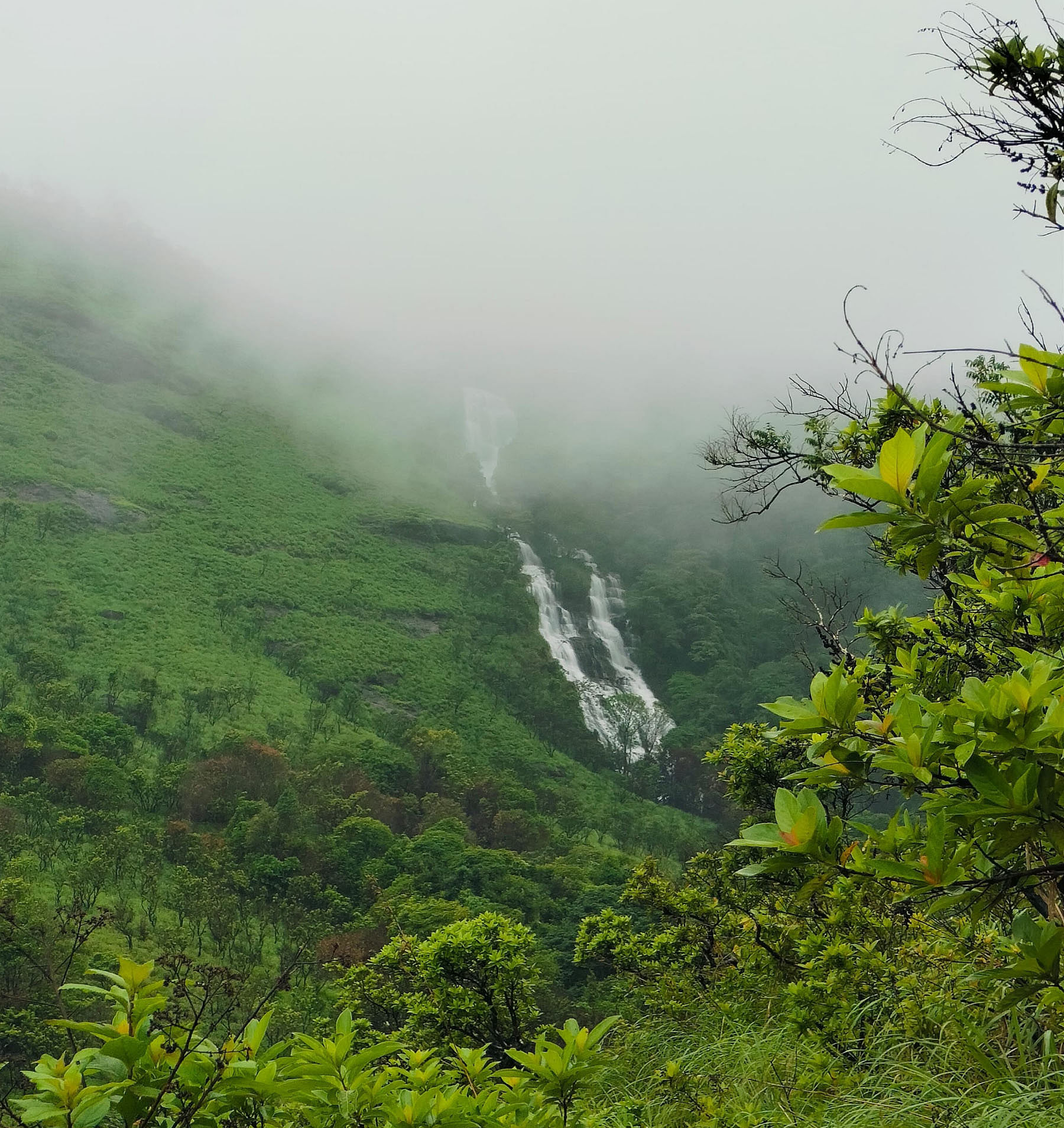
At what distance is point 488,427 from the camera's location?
322ft

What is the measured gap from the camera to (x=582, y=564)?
224ft

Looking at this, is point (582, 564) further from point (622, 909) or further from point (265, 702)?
point (622, 909)

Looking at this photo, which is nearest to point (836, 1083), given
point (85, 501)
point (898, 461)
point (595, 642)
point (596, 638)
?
point (898, 461)

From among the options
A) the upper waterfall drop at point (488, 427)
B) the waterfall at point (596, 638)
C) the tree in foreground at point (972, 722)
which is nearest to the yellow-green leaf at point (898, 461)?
the tree in foreground at point (972, 722)

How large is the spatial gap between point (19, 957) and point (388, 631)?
34.7 metres

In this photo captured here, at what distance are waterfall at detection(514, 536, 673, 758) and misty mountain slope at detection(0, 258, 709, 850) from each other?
2.11m

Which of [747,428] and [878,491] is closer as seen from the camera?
[878,491]

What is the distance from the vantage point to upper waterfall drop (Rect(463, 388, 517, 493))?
89500mm

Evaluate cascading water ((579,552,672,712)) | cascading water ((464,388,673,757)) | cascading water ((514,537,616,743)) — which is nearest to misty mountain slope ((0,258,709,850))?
cascading water ((514,537,616,743))

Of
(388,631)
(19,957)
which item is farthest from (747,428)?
(388,631)

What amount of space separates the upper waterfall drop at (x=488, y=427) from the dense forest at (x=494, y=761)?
5552 millimetres

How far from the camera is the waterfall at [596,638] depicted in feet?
171

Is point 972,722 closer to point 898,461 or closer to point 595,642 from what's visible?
point 898,461

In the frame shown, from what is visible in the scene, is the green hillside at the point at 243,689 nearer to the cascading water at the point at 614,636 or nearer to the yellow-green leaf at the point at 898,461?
the yellow-green leaf at the point at 898,461
